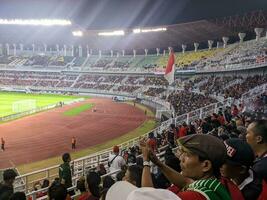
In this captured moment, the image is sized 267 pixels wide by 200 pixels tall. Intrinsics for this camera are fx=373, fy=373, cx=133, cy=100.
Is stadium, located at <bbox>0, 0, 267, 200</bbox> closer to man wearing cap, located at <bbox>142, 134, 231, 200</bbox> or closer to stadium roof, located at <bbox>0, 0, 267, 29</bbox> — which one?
man wearing cap, located at <bbox>142, 134, 231, 200</bbox>

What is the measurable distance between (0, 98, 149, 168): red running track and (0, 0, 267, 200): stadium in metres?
0.12

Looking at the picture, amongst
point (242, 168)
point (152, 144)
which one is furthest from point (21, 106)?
point (242, 168)

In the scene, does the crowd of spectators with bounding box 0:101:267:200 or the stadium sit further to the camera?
the stadium

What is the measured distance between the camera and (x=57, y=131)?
3334 cm

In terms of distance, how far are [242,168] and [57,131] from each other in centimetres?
3118

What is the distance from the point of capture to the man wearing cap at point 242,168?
10.2ft

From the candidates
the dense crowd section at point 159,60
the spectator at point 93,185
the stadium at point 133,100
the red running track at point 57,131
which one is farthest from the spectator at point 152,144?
the dense crowd section at point 159,60

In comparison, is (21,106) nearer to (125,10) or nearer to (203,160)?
(125,10)

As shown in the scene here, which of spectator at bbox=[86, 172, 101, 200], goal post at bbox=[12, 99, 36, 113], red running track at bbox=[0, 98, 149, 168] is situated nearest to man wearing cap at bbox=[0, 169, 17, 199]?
spectator at bbox=[86, 172, 101, 200]

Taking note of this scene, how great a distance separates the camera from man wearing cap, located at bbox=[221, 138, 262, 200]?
122 inches

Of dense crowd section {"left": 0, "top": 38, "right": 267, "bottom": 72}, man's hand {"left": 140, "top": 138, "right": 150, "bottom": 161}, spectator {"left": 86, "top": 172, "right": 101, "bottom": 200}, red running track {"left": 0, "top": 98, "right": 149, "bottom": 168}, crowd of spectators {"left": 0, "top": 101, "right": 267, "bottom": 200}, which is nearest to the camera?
crowd of spectators {"left": 0, "top": 101, "right": 267, "bottom": 200}

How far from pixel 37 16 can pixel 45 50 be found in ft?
66.7

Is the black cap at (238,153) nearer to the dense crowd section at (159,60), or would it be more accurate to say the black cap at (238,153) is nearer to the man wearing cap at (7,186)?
the man wearing cap at (7,186)

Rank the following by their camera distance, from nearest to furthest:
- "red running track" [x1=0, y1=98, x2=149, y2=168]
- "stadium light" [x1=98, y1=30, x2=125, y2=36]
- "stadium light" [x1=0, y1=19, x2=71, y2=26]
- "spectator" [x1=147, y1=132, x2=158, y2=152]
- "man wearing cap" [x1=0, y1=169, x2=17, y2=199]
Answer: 1. "spectator" [x1=147, y1=132, x2=158, y2=152]
2. "man wearing cap" [x1=0, y1=169, x2=17, y2=199]
3. "red running track" [x1=0, y1=98, x2=149, y2=168]
4. "stadium light" [x1=98, y1=30, x2=125, y2=36]
5. "stadium light" [x1=0, y1=19, x2=71, y2=26]
